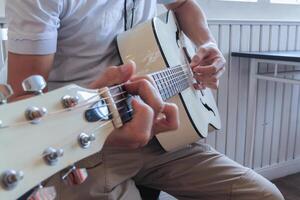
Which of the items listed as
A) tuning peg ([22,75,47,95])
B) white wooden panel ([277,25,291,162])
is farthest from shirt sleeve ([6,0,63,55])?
white wooden panel ([277,25,291,162])

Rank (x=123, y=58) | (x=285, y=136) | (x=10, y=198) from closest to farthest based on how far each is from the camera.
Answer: (x=10, y=198) → (x=123, y=58) → (x=285, y=136)

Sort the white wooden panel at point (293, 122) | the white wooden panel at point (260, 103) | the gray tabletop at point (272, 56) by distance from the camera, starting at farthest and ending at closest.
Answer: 1. the white wooden panel at point (293, 122)
2. the white wooden panel at point (260, 103)
3. the gray tabletop at point (272, 56)

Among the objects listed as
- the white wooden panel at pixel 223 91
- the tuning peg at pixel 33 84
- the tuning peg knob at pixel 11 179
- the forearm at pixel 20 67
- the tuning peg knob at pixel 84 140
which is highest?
the tuning peg at pixel 33 84

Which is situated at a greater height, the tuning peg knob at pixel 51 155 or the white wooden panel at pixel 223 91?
the tuning peg knob at pixel 51 155

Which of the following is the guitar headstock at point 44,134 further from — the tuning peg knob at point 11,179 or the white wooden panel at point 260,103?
the white wooden panel at point 260,103

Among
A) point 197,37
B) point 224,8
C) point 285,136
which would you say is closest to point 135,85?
point 197,37

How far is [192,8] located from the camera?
1230mm

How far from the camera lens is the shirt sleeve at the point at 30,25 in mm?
635

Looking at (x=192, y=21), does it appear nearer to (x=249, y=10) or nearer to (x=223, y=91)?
(x=223, y=91)

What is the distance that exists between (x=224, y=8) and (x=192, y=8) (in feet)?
1.93

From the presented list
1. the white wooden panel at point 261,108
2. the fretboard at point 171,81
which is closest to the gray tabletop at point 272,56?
the white wooden panel at point 261,108

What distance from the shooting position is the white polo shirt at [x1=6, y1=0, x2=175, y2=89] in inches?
25.2

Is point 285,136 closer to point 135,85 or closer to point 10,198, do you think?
point 135,85

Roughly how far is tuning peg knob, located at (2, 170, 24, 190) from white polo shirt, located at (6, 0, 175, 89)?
1.12 ft
